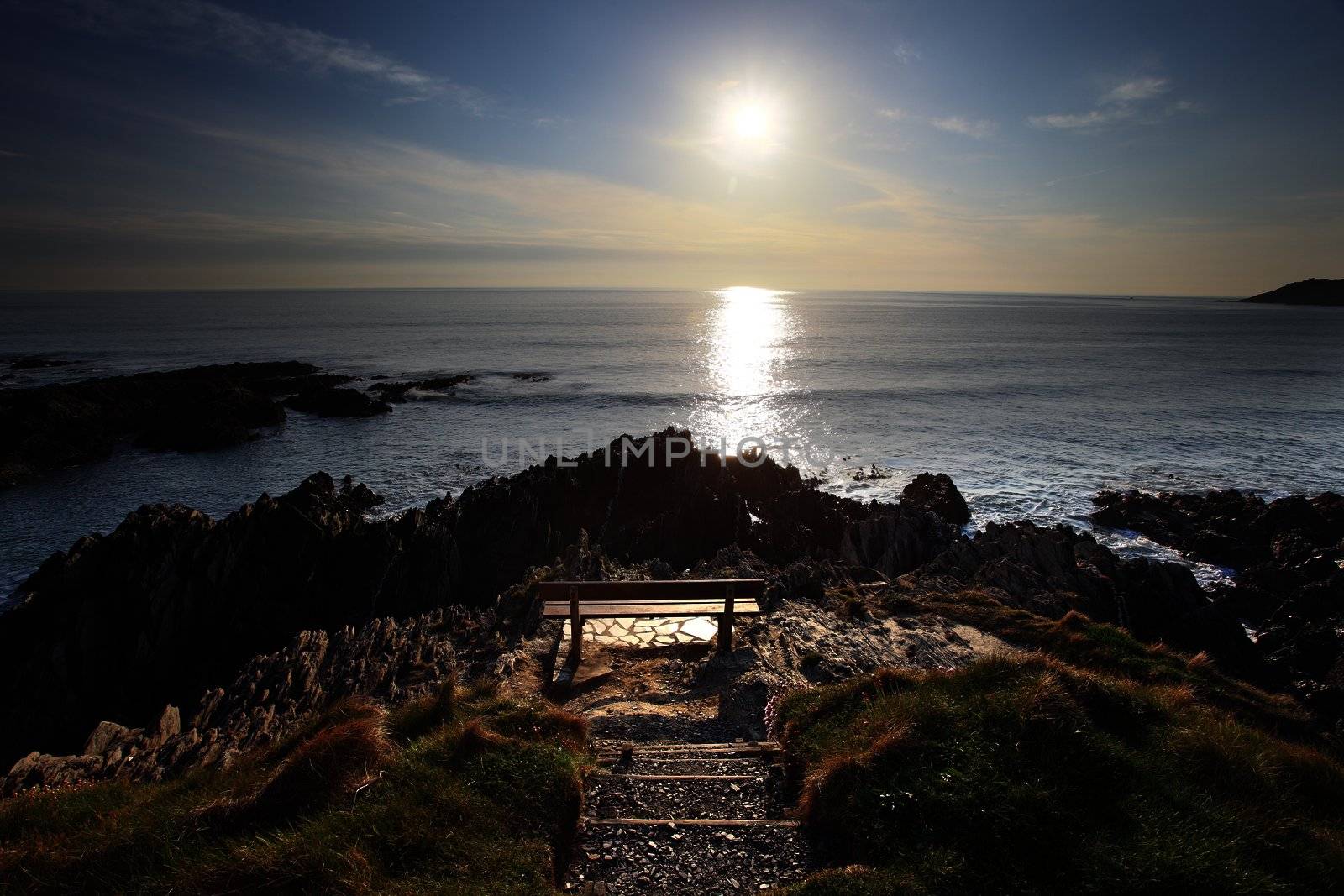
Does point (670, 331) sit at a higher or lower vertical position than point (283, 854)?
higher

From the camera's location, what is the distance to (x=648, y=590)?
9.51 m

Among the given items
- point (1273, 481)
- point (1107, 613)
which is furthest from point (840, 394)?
point (1107, 613)

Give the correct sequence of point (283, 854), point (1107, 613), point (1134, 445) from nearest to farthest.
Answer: point (283, 854)
point (1107, 613)
point (1134, 445)

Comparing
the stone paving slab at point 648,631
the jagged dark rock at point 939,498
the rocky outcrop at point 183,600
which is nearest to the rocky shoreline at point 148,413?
the rocky outcrop at point 183,600

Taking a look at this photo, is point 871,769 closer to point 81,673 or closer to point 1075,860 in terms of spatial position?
point 1075,860

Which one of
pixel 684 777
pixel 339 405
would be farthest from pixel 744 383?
pixel 684 777

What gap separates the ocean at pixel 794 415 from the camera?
27828 millimetres

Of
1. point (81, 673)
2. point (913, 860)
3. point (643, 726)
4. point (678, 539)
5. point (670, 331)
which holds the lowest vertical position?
point (81, 673)

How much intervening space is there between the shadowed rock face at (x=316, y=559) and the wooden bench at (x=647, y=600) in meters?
8.64

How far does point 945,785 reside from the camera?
539cm

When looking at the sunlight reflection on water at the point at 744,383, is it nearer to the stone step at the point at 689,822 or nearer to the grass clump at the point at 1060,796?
the grass clump at the point at 1060,796

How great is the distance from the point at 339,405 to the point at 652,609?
41.9m

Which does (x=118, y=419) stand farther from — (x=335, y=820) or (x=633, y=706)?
(x=335, y=820)

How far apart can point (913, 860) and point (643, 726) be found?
151 inches
